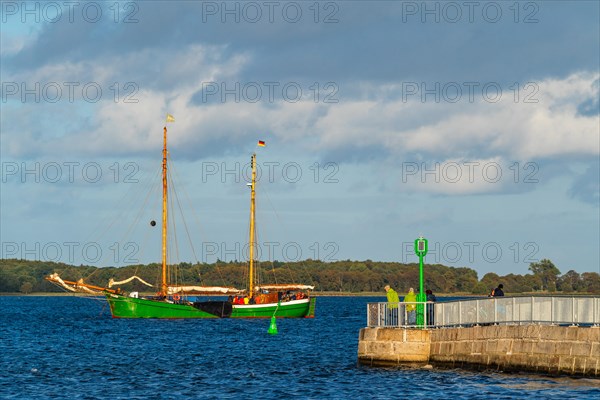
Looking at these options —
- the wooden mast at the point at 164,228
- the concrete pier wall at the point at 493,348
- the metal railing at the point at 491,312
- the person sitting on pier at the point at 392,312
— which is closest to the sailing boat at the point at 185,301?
the wooden mast at the point at 164,228

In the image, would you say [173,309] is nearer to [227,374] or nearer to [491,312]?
[227,374]

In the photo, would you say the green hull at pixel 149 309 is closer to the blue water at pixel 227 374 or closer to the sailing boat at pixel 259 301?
the sailing boat at pixel 259 301

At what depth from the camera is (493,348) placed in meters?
42.0

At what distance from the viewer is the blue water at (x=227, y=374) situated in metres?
39.8

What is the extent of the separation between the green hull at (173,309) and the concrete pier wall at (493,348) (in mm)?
64654

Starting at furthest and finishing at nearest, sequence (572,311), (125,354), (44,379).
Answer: (125,354), (44,379), (572,311)

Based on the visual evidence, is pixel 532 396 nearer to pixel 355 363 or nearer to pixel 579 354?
pixel 579 354

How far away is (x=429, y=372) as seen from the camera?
43.8m

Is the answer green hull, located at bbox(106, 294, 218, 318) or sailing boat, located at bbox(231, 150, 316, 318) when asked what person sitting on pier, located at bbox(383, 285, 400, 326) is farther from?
green hull, located at bbox(106, 294, 218, 318)

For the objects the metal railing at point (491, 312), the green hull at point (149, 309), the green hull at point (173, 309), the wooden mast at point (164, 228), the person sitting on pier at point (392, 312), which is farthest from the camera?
the green hull at point (173, 309)

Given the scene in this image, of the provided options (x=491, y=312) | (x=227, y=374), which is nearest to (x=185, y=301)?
(x=227, y=374)

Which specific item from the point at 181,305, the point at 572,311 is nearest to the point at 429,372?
Result: the point at 572,311

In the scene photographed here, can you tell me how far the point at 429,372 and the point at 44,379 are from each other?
55.9ft

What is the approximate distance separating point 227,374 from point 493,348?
1330 centimetres
